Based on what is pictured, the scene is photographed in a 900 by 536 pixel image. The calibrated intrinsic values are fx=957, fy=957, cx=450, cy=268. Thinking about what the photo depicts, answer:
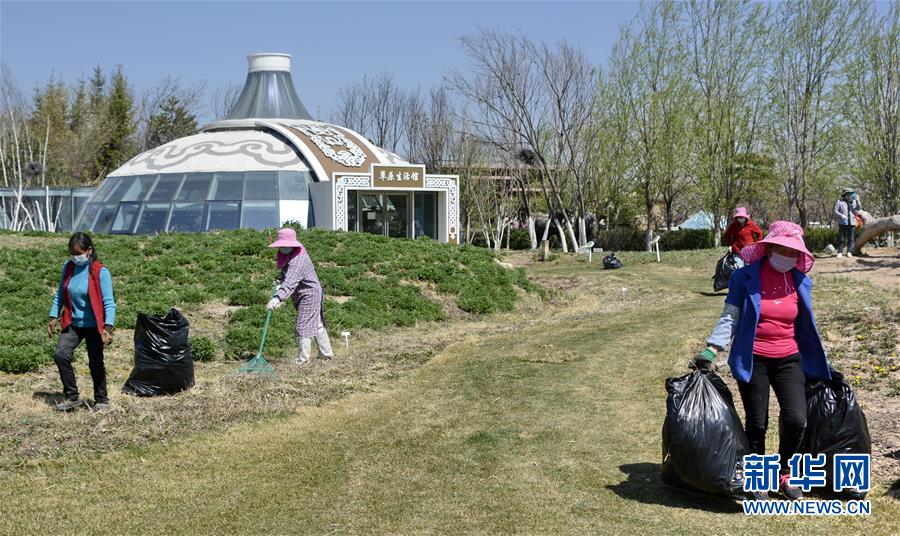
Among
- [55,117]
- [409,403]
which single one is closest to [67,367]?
[409,403]

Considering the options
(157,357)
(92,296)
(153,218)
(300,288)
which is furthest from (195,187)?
(92,296)

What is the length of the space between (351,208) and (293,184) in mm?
2157

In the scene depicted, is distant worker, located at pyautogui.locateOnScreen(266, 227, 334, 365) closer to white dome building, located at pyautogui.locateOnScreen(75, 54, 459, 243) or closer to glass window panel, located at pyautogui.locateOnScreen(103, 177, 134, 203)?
white dome building, located at pyautogui.locateOnScreen(75, 54, 459, 243)

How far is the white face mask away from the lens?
5.57 m

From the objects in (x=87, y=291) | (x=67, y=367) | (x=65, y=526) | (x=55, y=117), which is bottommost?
(x=65, y=526)

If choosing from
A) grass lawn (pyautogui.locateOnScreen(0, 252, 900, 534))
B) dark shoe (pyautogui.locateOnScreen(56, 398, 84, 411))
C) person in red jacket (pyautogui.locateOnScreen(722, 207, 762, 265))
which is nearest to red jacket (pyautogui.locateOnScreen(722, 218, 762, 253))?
person in red jacket (pyautogui.locateOnScreen(722, 207, 762, 265))

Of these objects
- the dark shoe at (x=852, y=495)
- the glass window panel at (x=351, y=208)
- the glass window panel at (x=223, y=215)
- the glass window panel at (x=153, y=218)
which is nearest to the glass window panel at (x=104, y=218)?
the glass window panel at (x=153, y=218)

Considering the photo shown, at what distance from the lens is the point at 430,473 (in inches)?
251

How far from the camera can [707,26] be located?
115 ft

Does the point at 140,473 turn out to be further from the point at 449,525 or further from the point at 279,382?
the point at 279,382

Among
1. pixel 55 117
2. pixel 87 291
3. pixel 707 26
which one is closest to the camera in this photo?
pixel 87 291

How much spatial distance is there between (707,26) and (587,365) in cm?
2762

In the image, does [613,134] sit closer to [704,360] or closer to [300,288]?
[300,288]

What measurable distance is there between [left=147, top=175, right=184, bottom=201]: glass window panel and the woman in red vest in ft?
77.3
